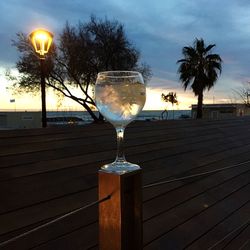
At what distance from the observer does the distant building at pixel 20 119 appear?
38.6 m

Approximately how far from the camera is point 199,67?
1242 inches

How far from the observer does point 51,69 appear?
1043 inches

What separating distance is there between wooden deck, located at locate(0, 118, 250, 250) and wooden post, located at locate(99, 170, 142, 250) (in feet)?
2.60

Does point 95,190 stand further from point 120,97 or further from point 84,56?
point 84,56

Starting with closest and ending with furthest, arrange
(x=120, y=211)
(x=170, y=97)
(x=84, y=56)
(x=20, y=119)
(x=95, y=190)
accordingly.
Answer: (x=120, y=211)
(x=95, y=190)
(x=84, y=56)
(x=20, y=119)
(x=170, y=97)

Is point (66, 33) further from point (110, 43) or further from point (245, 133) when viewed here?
point (245, 133)

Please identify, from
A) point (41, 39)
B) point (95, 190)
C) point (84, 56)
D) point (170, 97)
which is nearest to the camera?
point (95, 190)

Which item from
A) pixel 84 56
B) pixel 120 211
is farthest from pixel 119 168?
pixel 84 56

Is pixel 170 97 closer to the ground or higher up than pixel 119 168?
higher up

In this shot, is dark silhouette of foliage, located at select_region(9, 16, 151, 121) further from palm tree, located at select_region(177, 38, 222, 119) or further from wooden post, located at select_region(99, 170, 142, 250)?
wooden post, located at select_region(99, 170, 142, 250)

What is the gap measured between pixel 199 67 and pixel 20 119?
18874mm

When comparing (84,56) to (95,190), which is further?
(84,56)

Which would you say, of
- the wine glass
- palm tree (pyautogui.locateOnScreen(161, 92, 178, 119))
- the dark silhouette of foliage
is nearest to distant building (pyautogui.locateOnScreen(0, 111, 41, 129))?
the dark silhouette of foliage

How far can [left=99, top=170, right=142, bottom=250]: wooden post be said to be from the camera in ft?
A: 5.65
